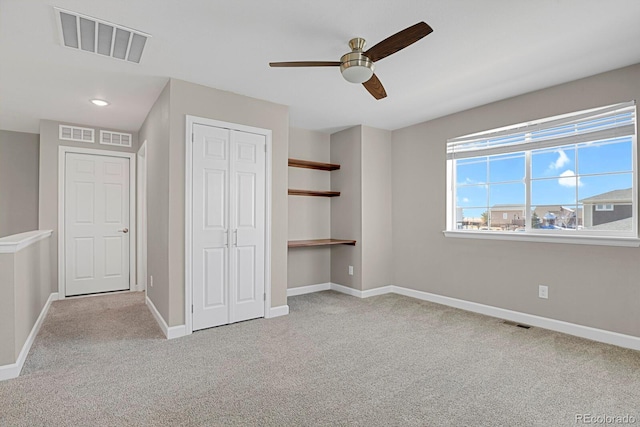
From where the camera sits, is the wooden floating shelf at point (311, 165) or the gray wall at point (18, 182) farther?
the gray wall at point (18, 182)

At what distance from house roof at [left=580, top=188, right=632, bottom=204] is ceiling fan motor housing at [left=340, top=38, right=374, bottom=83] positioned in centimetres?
256

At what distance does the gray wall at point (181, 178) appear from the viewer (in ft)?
10.5

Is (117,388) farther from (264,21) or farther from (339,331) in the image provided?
(264,21)

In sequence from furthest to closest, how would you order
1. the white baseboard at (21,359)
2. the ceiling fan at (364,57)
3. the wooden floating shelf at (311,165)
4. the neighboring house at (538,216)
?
the wooden floating shelf at (311,165), the neighboring house at (538,216), the white baseboard at (21,359), the ceiling fan at (364,57)

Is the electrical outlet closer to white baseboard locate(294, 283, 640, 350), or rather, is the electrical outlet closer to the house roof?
white baseboard locate(294, 283, 640, 350)

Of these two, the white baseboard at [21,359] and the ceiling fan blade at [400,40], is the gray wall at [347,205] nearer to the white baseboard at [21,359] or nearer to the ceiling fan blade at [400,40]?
the ceiling fan blade at [400,40]

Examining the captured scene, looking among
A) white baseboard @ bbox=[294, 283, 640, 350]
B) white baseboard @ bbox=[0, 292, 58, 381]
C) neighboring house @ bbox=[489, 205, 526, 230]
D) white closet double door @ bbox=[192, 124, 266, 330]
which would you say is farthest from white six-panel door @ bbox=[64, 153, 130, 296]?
neighboring house @ bbox=[489, 205, 526, 230]

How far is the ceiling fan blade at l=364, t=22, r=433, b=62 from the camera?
1.90 m

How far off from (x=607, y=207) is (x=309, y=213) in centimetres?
352

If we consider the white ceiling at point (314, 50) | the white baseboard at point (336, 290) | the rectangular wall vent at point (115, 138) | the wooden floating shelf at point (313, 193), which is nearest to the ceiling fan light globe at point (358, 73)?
the white ceiling at point (314, 50)

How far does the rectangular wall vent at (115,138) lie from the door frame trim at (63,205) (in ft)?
0.44

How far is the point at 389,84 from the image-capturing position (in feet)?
10.8

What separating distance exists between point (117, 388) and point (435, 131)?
4.38 meters

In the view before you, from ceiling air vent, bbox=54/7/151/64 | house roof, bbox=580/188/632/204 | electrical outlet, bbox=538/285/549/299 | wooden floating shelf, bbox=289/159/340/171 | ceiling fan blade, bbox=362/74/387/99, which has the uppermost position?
ceiling air vent, bbox=54/7/151/64
